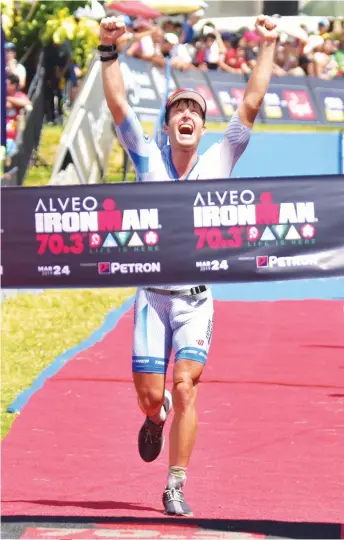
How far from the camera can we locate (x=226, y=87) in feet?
74.4

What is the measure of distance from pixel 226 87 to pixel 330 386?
42.4 feet

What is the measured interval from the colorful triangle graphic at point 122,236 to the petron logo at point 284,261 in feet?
2.41

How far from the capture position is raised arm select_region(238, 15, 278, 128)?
677 cm

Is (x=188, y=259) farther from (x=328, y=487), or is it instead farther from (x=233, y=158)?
(x=328, y=487)

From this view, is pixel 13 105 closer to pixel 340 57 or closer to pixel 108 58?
pixel 340 57

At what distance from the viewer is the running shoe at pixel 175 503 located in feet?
21.7

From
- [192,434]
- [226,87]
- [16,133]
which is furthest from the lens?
[226,87]

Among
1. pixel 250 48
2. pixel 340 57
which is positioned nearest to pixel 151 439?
pixel 250 48

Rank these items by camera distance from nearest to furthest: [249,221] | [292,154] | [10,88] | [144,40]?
[249,221] < [10,88] < [292,154] < [144,40]

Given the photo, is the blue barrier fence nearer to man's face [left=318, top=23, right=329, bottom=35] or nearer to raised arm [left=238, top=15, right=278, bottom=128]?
man's face [left=318, top=23, right=329, bottom=35]

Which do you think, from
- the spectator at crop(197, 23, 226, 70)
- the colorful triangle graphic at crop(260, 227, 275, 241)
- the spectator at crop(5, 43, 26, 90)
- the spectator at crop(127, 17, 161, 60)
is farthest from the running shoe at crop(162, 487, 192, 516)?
the spectator at crop(197, 23, 226, 70)

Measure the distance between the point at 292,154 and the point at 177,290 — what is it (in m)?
14.3

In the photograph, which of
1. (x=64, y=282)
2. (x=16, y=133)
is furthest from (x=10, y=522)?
(x=16, y=133)

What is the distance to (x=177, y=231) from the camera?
6629mm
